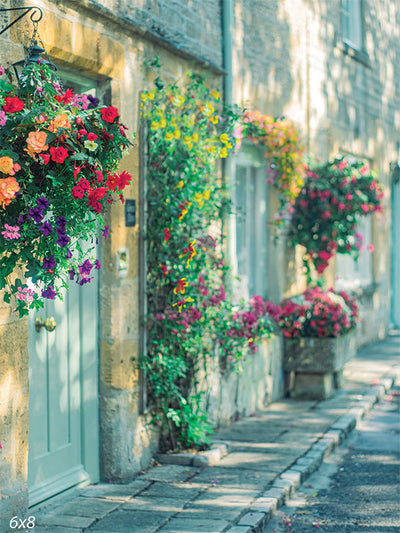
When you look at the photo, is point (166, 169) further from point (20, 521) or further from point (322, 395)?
point (322, 395)

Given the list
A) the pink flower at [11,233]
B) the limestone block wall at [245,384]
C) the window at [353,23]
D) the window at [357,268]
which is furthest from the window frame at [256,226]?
the pink flower at [11,233]

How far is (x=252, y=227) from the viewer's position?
28.0ft

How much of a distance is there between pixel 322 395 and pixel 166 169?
11.7ft

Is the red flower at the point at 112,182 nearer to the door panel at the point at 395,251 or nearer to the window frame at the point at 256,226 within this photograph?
the window frame at the point at 256,226

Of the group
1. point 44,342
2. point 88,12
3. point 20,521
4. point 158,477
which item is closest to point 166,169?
point 88,12

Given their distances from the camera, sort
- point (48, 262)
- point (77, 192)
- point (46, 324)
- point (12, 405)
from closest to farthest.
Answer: point (77, 192) < point (48, 262) < point (12, 405) < point (46, 324)

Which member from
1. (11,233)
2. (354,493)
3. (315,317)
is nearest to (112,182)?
(11,233)

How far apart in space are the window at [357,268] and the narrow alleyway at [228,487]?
3489mm

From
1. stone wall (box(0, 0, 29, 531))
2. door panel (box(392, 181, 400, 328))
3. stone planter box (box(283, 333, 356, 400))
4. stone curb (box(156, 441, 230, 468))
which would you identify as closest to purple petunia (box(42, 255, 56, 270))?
stone wall (box(0, 0, 29, 531))

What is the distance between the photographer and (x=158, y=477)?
575cm

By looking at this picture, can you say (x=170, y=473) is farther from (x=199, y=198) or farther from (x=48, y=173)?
(x=48, y=173)

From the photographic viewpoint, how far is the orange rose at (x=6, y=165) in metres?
3.54

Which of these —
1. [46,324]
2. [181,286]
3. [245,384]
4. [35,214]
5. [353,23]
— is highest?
[353,23]

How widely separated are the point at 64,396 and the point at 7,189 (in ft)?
7.15
